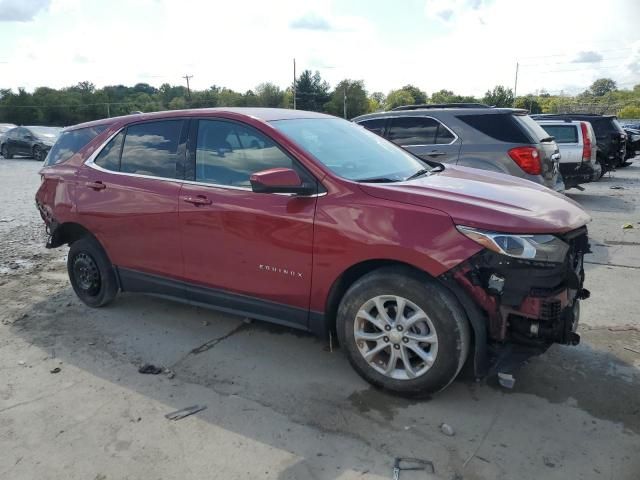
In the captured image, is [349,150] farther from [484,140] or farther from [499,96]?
[499,96]

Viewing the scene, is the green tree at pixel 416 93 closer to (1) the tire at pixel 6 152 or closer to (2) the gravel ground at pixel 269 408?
(1) the tire at pixel 6 152

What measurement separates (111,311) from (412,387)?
121 inches

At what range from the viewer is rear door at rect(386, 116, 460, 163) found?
7191 mm

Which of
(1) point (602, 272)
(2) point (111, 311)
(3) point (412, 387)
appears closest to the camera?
(3) point (412, 387)

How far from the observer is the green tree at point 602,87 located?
128 m

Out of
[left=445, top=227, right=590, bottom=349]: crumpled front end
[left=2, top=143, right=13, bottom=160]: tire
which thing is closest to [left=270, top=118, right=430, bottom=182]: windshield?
[left=445, top=227, right=590, bottom=349]: crumpled front end

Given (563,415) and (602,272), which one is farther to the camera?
(602,272)

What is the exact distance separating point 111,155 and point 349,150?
85.3 inches

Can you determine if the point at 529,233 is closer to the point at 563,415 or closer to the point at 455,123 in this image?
the point at 563,415

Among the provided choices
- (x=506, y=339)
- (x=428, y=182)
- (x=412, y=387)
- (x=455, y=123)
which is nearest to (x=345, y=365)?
(x=412, y=387)

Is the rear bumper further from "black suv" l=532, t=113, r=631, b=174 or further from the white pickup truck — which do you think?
"black suv" l=532, t=113, r=631, b=174

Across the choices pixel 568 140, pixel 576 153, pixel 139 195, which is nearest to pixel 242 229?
pixel 139 195

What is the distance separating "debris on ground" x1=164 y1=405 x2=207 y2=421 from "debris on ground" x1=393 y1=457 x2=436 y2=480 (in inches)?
49.5

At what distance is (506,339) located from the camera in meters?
3.10
